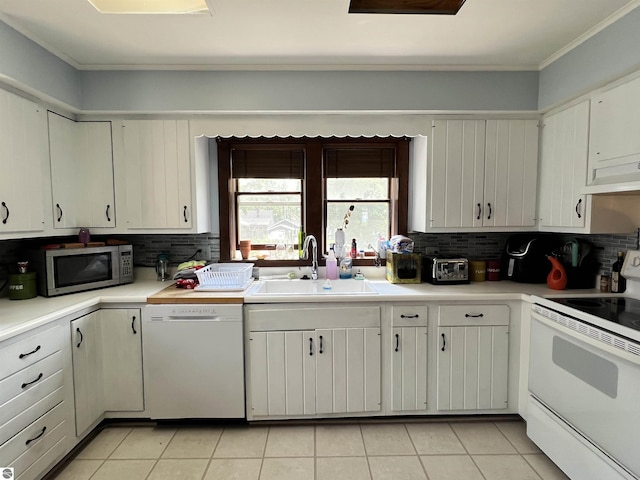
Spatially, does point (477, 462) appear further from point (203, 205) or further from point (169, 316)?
point (203, 205)

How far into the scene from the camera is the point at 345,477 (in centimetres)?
187

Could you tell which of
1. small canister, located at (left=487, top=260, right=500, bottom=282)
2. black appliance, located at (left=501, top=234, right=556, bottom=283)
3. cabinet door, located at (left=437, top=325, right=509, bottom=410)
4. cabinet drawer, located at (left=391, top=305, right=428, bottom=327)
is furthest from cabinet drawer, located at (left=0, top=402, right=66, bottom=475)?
black appliance, located at (left=501, top=234, right=556, bottom=283)

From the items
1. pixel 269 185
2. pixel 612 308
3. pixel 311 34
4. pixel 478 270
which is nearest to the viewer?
pixel 612 308

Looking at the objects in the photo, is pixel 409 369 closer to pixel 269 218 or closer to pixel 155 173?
pixel 269 218

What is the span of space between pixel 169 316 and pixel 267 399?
0.83 meters

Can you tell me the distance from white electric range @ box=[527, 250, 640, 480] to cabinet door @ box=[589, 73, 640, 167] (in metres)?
0.63

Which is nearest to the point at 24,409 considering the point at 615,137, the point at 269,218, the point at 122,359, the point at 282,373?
the point at 122,359

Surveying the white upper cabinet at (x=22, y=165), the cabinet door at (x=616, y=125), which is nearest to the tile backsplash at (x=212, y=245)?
the white upper cabinet at (x=22, y=165)

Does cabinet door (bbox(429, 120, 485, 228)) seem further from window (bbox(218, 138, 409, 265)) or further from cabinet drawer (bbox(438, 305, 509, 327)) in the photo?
cabinet drawer (bbox(438, 305, 509, 327))

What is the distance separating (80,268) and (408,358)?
2273 mm

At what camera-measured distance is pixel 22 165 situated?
2029 millimetres

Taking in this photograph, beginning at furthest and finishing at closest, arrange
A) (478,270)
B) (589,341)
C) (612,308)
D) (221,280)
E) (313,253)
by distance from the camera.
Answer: (313,253)
(478,270)
(221,280)
(612,308)
(589,341)

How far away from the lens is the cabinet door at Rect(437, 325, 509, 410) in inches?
89.4

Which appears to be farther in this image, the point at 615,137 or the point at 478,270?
the point at 478,270
